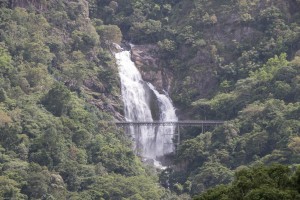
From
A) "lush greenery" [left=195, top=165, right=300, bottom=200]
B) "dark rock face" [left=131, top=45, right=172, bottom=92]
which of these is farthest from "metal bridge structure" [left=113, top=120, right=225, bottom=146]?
"lush greenery" [left=195, top=165, right=300, bottom=200]

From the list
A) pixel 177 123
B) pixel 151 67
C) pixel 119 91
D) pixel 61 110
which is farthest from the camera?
pixel 151 67

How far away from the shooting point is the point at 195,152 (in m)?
76.7

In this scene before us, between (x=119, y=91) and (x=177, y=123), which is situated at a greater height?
(x=119, y=91)

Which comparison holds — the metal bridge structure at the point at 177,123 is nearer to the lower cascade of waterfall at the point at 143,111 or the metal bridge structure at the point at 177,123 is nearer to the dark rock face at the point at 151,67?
the lower cascade of waterfall at the point at 143,111

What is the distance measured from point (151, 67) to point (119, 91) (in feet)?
13.8

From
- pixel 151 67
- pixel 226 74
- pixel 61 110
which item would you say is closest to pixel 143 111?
pixel 151 67

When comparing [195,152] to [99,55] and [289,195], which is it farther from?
[289,195]

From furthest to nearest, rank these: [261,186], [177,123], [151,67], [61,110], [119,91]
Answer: [151,67], [119,91], [177,123], [61,110], [261,186]

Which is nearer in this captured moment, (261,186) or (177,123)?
(261,186)

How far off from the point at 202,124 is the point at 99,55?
1077cm

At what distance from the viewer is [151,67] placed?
87.9 metres

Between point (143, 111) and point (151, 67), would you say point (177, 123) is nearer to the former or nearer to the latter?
point (143, 111)

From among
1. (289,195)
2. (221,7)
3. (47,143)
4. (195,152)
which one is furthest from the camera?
(221,7)

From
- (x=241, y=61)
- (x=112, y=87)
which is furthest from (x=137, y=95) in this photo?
(x=241, y=61)
